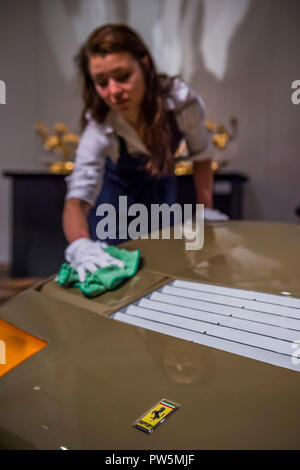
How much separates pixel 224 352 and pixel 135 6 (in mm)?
3104

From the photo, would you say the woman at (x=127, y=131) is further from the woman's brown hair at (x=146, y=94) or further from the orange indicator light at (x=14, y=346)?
the orange indicator light at (x=14, y=346)

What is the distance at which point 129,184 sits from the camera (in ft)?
4.04

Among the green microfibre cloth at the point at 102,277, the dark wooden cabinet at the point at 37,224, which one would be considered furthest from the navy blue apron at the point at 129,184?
the dark wooden cabinet at the point at 37,224

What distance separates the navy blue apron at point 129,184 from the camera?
1187 millimetres

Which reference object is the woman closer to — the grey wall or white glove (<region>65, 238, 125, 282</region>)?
white glove (<region>65, 238, 125, 282</region>)

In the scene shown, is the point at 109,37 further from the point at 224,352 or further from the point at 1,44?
the point at 1,44

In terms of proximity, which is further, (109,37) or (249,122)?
(249,122)

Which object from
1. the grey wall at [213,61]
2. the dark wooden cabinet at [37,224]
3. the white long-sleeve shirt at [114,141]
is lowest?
the dark wooden cabinet at [37,224]

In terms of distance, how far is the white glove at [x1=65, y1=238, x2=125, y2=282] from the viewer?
657 mm

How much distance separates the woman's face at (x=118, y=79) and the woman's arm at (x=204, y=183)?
Answer: 0.29m

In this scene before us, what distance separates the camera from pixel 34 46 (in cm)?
317

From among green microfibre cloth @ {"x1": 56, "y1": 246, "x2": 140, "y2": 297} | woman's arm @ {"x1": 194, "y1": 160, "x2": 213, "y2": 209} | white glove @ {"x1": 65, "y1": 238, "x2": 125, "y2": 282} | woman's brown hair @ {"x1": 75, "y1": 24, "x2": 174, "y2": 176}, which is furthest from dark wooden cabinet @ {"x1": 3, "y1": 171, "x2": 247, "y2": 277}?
green microfibre cloth @ {"x1": 56, "y1": 246, "x2": 140, "y2": 297}

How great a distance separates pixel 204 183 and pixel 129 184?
9.1 inches
